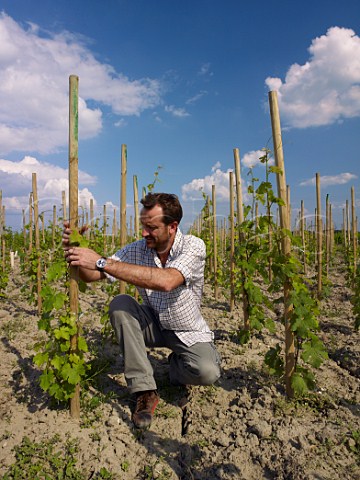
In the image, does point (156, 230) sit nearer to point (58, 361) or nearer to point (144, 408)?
point (58, 361)

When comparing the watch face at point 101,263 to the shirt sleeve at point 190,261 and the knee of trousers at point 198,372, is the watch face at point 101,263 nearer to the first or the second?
the shirt sleeve at point 190,261

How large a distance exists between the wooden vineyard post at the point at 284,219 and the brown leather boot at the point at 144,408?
106cm

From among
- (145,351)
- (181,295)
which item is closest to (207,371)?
(145,351)

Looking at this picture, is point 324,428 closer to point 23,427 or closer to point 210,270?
point 23,427

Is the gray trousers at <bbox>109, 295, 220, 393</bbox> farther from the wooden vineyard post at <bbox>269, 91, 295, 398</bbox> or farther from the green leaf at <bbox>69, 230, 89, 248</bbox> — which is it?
the green leaf at <bbox>69, 230, 89, 248</bbox>

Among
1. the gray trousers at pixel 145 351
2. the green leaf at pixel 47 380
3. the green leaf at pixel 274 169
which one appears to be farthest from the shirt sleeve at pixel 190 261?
the green leaf at pixel 47 380

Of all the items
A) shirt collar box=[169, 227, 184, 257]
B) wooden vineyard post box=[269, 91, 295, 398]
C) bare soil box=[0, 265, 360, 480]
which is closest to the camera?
bare soil box=[0, 265, 360, 480]

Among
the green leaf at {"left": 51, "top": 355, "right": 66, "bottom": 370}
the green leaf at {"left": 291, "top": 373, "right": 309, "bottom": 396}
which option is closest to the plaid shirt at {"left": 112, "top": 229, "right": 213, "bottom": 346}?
the green leaf at {"left": 291, "top": 373, "right": 309, "bottom": 396}

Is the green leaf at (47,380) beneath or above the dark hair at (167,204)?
beneath

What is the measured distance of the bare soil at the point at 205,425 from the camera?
213cm

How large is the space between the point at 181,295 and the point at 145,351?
20.6 inches

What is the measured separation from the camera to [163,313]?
9.42 feet

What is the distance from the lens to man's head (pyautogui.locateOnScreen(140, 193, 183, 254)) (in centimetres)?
271

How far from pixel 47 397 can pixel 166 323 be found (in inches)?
41.6
